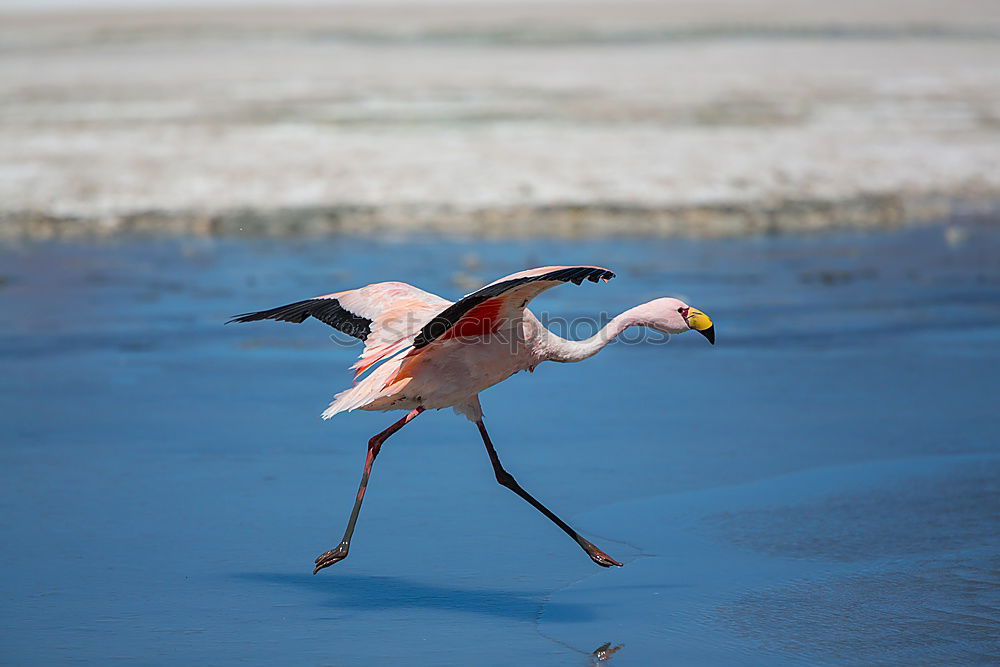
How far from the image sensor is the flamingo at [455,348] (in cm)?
491

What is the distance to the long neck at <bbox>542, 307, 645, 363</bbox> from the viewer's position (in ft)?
16.8

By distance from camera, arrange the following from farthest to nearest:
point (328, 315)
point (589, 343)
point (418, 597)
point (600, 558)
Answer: point (328, 315)
point (589, 343)
point (600, 558)
point (418, 597)

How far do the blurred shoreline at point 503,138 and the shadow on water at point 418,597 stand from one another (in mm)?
9194

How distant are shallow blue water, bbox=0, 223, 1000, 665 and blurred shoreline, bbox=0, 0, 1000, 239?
14.4ft

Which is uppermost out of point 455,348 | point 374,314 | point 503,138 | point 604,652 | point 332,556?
point 503,138

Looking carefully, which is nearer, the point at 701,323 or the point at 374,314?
the point at 701,323

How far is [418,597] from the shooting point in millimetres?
4602

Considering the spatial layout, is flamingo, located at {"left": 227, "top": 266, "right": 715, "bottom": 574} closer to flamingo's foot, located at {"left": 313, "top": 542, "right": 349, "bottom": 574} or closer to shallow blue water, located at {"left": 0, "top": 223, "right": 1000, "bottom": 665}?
flamingo's foot, located at {"left": 313, "top": 542, "right": 349, "bottom": 574}

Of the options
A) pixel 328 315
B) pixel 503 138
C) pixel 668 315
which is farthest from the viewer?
pixel 503 138

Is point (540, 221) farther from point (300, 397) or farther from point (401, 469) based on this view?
point (401, 469)

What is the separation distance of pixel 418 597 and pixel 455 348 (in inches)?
40.1

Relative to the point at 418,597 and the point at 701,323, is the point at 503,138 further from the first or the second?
the point at 418,597

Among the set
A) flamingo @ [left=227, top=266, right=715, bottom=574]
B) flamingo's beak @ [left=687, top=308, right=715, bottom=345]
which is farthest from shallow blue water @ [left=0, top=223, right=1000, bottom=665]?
flamingo's beak @ [left=687, top=308, right=715, bottom=345]

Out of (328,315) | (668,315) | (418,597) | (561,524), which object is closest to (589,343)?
(668,315)
